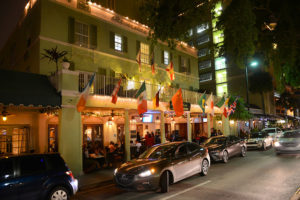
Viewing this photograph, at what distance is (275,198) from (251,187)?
1192mm

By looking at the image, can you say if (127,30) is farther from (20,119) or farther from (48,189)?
(48,189)

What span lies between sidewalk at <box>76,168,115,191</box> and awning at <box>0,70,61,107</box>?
12.0 ft

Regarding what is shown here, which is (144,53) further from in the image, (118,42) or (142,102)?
(142,102)

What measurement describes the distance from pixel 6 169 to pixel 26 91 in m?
4.43

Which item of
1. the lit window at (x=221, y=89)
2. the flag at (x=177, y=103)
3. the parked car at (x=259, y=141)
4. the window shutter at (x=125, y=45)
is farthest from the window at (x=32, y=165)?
the lit window at (x=221, y=89)

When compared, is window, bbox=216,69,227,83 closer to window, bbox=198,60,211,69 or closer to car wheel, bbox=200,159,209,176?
window, bbox=198,60,211,69

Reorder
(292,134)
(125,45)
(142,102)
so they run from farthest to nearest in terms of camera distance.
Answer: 1. (125,45)
2. (292,134)
3. (142,102)

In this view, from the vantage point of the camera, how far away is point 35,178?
628 centimetres

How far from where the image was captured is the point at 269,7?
14.5ft

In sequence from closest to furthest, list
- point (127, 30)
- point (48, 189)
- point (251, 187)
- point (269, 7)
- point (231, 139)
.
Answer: point (269, 7) < point (48, 189) < point (251, 187) < point (231, 139) < point (127, 30)

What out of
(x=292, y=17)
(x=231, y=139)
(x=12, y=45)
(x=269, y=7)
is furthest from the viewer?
(x=12, y=45)

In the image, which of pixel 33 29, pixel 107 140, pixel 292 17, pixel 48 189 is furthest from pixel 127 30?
pixel 292 17

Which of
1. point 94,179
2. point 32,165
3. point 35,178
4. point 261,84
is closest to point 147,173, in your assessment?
point 35,178

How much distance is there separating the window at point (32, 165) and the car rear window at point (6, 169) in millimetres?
264
